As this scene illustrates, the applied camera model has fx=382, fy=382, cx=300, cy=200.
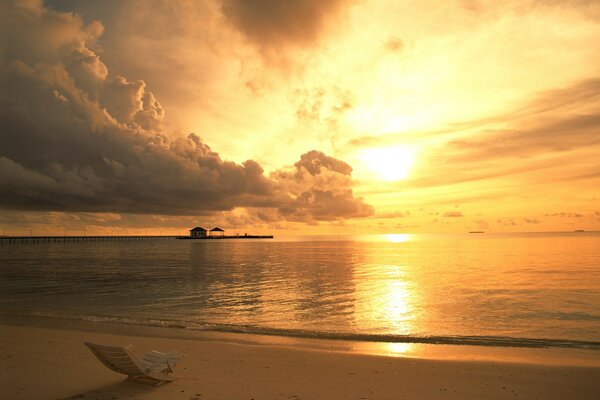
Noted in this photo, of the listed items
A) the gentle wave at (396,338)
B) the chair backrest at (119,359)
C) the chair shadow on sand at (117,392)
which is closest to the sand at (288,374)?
the chair shadow on sand at (117,392)

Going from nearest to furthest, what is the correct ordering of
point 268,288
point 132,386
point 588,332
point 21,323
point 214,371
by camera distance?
point 132,386 → point 214,371 → point 588,332 → point 21,323 → point 268,288

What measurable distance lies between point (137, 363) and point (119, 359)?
1.55ft

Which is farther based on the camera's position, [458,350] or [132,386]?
[458,350]

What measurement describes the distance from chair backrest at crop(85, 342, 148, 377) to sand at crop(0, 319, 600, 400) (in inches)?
18.2

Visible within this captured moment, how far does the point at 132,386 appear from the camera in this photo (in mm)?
10461

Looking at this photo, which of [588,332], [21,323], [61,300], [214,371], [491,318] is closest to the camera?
[214,371]

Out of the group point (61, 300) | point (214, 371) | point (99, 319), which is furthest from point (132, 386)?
point (61, 300)

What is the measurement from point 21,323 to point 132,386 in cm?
1542

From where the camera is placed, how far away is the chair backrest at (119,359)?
9914 mm

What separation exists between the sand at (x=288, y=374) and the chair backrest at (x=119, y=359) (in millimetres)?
462

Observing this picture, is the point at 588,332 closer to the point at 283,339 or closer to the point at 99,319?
the point at 283,339

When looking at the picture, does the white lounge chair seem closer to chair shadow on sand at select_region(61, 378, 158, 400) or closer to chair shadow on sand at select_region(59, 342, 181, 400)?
chair shadow on sand at select_region(59, 342, 181, 400)

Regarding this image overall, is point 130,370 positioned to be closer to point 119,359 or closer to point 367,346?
point 119,359

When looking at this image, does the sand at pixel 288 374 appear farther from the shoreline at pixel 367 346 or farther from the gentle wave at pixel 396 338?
the gentle wave at pixel 396 338
